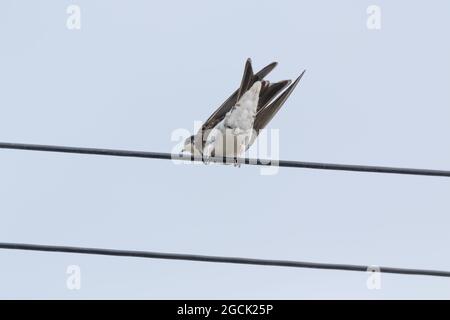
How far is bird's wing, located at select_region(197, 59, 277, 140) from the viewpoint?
9109 millimetres

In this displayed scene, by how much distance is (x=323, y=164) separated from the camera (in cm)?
663

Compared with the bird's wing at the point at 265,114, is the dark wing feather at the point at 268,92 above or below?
above

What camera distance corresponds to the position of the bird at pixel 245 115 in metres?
9.11

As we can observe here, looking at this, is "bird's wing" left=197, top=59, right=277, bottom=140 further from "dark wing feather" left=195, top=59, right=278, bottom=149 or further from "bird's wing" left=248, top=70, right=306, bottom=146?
"bird's wing" left=248, top=70, right=306, bottom=146

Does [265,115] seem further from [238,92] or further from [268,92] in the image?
[238,92]

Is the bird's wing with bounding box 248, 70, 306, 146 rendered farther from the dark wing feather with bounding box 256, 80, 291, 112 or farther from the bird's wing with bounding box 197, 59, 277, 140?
the bird's wing with bounding box 197, 59, 277, 140

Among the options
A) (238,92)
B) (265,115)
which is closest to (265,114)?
(265,115)

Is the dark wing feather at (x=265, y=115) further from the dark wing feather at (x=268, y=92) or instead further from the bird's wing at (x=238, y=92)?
the bird's wing at (x=238, y=92)

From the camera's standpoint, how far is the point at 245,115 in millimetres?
9188

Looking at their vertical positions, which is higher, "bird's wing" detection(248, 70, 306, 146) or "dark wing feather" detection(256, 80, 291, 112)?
"dark wing feather" detection(256, 80, 291, 112)

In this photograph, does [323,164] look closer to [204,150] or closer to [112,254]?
[112,254]

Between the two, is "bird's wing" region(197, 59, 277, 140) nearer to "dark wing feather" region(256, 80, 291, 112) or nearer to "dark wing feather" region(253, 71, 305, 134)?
"dark wing feather" region(256, 80, 291, 112)
